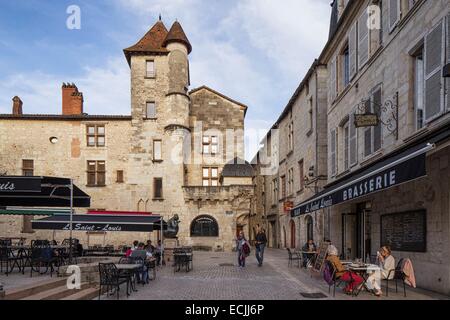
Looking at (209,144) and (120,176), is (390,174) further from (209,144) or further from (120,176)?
(209,144)

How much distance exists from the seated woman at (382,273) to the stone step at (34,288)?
7.91 m

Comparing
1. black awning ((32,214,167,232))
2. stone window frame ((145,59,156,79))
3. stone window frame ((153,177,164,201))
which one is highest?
stone window frame ((145,59,156,79))

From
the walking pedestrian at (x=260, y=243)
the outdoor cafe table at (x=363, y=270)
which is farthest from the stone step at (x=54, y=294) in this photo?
the walking pedestrian at (x=260, y=243)

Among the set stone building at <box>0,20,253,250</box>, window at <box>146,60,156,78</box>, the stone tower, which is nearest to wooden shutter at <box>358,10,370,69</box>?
stone building at <box>0,20,253,250</box>

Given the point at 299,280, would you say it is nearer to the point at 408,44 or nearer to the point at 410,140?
the point at 410,140

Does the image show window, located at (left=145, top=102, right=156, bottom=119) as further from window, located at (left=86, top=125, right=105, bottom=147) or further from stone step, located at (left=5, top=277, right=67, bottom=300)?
stone step, located at (left=5, top=277, right=67, bottom=300)

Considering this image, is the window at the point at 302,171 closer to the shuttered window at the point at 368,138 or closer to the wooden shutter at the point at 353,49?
the wooden shutter at the point at 353,49

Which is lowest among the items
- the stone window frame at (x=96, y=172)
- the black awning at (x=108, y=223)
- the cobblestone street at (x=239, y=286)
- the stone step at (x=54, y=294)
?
the cobblestone street at (x=239, y=286)

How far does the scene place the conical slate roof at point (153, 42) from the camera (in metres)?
29.1

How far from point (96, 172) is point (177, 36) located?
39.9ft

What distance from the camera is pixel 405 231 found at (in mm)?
10258

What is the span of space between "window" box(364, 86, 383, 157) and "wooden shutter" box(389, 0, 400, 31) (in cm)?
191

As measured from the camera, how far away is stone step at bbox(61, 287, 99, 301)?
29.2 ft
